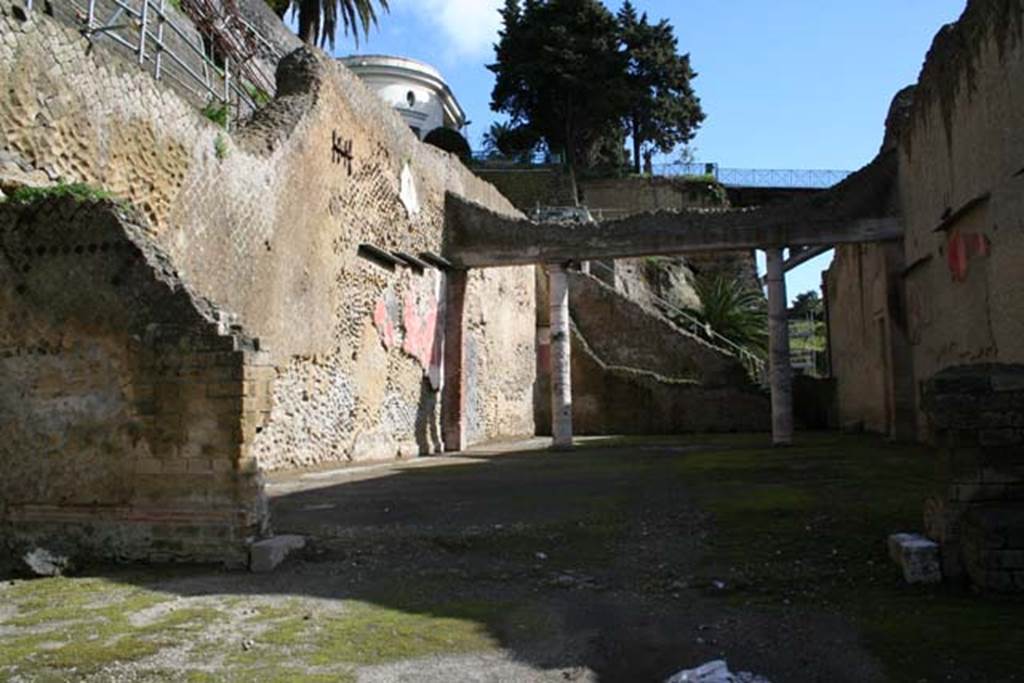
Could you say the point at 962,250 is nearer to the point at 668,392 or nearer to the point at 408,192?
the point at 408,192

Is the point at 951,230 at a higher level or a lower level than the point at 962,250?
higher

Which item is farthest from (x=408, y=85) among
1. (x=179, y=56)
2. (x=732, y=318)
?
(x=179, y=56)

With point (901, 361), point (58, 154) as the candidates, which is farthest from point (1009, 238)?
point (58, 154)

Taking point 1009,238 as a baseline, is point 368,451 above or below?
below

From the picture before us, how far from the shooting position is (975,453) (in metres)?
4.79

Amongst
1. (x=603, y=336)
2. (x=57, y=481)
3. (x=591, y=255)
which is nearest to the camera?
(x=57, y=481)

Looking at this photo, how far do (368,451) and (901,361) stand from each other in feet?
31.3

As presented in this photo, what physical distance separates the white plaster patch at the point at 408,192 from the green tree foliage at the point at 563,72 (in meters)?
19.3

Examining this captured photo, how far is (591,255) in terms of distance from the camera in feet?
54.8

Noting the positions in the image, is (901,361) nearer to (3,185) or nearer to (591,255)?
(591,255)

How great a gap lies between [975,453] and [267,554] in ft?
13.9

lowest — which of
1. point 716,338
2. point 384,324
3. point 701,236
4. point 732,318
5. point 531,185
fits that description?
point 384,324

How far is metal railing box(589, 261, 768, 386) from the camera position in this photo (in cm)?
2292

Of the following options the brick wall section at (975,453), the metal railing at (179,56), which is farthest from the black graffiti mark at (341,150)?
the brick wall section at (975,453)
